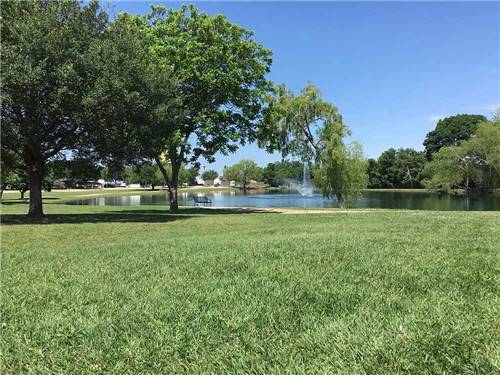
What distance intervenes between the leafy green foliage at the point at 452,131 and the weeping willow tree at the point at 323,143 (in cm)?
6015

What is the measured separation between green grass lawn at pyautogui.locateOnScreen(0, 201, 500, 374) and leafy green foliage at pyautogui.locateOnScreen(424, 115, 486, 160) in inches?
3431

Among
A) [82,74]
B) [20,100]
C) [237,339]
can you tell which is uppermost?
[82,74]

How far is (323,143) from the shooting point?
33.6 meters

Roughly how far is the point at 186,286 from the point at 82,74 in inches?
519

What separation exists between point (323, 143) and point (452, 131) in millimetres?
64715

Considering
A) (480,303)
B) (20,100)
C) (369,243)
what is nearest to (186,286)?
(480,303)

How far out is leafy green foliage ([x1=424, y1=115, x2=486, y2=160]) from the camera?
279 ft

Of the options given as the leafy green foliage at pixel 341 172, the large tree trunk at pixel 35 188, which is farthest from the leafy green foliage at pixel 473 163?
the large tree trunk at pixel 35 188

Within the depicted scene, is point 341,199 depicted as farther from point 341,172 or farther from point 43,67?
point 43,67

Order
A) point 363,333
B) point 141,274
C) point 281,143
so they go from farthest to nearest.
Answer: point 281,143
point 141,274
point 363,333

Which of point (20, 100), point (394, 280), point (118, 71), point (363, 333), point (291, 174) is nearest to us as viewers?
point (363, 333)

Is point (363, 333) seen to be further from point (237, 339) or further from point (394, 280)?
point (394, 280)

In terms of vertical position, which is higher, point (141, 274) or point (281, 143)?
point (281, 143)

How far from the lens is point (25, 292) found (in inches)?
200
